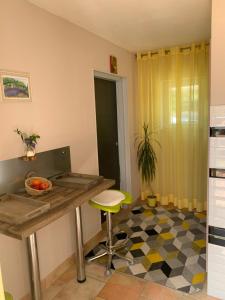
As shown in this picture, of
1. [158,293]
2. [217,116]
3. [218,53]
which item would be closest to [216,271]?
[158,293]

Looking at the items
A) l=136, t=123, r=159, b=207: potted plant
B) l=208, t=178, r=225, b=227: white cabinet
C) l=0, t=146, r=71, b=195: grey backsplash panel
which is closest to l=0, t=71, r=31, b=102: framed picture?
l=0, t=146, r=71, b=195: grey backsplash panel

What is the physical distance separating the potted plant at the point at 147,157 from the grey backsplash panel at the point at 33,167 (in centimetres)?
158

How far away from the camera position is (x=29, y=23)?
1.92m

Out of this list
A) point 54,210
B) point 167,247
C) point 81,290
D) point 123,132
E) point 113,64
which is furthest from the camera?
point 123,132

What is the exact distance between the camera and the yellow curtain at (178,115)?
330cm

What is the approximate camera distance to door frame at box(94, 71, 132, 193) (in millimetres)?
3484

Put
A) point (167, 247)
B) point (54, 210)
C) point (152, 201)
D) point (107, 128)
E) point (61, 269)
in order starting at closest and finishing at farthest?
point (54, 210)
point (61, 269)
point (167, 247)
point (107, 128)
point (152, 201)

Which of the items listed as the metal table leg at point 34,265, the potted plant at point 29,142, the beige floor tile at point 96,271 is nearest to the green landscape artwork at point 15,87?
the potted plant at point 29,142

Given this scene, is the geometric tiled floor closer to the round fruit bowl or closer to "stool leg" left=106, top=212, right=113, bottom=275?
"stool leg" left=106, top=212, right=113, bottom=275

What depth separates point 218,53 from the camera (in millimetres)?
1758

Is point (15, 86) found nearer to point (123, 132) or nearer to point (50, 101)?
point (50, 101)

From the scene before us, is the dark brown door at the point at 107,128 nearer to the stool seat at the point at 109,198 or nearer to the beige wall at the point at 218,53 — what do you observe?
the stool seat at the point at 109,198

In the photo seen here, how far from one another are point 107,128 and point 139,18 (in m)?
1.47

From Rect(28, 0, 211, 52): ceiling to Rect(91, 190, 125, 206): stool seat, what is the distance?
1.72m
